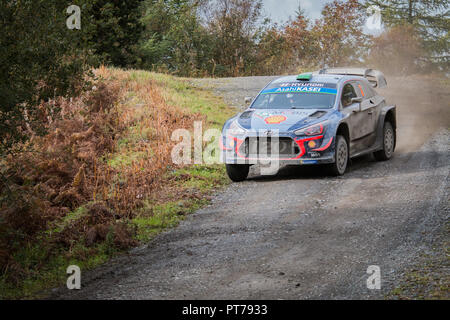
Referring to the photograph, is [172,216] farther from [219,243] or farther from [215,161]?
[215,161]

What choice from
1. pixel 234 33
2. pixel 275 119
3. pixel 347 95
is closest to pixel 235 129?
pixel 275 119

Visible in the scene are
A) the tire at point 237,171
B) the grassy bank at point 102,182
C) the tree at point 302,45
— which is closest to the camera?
the grassy bank at point 102,182

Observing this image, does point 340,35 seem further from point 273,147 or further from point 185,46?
point 273,147

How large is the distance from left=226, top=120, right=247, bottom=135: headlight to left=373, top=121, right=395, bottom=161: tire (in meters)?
3.64

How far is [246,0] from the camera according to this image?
109 feet

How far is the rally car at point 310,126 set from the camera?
11656mm

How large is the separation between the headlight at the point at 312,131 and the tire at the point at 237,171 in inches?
56.3

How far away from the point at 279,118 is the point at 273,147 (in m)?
0.64

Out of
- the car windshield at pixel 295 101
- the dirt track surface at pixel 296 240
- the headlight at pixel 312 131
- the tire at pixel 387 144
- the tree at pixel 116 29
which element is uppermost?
the tree at pixel 116 29

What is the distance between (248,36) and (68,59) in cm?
2499

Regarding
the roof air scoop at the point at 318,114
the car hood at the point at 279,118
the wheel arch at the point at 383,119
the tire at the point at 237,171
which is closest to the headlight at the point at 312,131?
the car hood at the point at 279,118

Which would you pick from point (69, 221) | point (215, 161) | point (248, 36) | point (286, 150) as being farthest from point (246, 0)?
point (69, 221)

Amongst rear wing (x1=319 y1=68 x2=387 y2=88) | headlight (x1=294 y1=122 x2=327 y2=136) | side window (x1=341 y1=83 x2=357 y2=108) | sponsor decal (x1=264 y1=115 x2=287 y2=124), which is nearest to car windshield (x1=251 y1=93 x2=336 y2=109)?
side window (x1=341 y1=83 x2=357 y2=108)

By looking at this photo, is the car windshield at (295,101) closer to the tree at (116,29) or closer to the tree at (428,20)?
the tree at (116,29)
